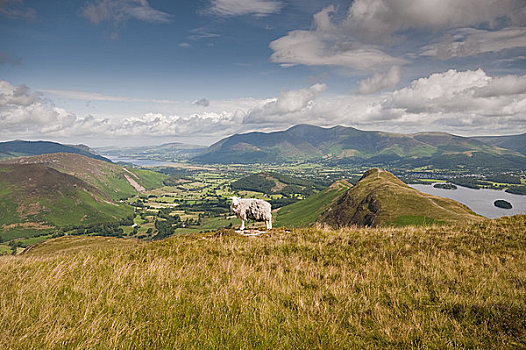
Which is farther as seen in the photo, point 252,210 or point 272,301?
point 252,210

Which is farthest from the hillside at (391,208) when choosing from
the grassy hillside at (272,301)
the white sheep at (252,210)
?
the grassy hillside at (272,301)

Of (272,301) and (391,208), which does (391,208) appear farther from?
(272,301)

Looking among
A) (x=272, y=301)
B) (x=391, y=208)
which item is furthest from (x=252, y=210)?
(x=391, y=208)

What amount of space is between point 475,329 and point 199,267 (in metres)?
7.40

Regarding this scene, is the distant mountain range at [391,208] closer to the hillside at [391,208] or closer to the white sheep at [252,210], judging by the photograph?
the hillside at [391,208]

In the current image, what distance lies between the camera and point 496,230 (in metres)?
13.0

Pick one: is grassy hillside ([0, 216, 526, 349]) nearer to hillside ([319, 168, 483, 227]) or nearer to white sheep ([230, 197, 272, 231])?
white sheep ([230, 197, 272, 231])

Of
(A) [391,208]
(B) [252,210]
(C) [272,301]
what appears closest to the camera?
(C) [272,301]

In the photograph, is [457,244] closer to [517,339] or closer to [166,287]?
[517,339]

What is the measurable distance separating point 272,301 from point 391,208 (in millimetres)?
141643

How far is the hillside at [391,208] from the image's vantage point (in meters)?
108

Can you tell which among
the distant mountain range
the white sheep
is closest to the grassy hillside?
the white sheep

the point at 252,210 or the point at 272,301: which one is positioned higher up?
the point at 272,301

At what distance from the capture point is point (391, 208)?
130 m
